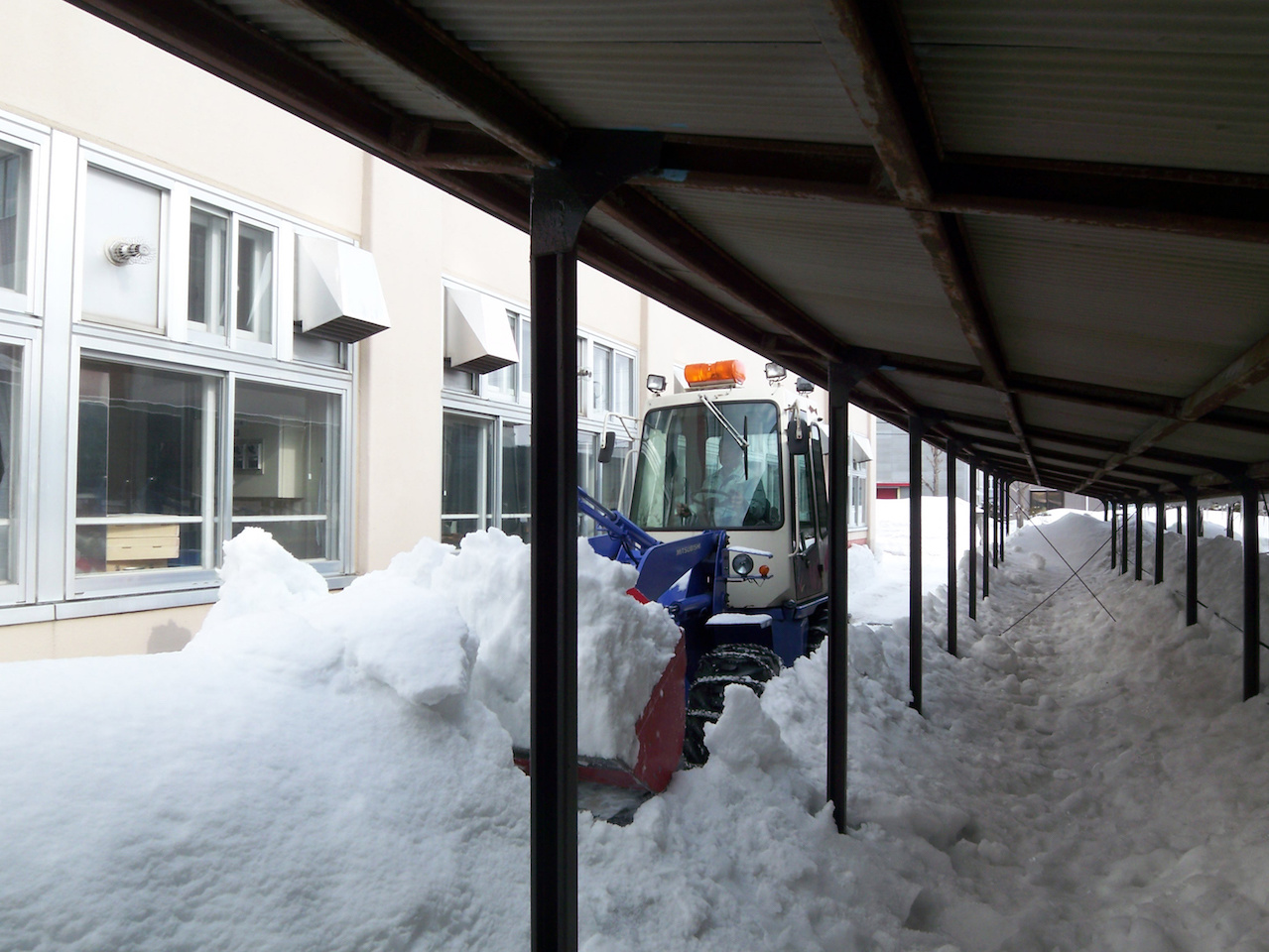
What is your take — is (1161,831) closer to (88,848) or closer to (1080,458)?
(88,848)

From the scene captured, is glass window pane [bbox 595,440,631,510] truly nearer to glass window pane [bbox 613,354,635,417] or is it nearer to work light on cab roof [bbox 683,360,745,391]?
glass window pane [bbox 613,354,635,417]

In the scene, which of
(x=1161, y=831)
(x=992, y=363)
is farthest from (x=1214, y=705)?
(x=992, y=363)

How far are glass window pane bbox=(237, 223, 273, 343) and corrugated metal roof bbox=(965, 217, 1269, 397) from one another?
6782 millimetres

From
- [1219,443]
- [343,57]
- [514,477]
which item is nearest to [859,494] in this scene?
[514,477]

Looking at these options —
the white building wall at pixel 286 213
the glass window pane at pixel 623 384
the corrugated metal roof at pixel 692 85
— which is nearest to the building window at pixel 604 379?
the glass window pane at pixel 623 384

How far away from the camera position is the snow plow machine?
234 inches

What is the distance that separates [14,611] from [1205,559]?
13.4 m

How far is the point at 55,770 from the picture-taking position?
2.80 metres

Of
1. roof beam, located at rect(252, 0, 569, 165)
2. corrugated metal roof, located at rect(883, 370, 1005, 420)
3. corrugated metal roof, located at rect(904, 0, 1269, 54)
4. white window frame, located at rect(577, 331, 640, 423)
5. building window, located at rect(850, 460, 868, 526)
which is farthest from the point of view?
building window, located at rect(850, 460, 868, 526)

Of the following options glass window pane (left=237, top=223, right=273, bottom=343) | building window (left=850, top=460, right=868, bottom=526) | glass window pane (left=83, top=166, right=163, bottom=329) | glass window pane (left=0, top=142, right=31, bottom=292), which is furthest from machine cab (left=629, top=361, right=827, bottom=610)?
building window (left=850, top=460, right=868, bottom=526)

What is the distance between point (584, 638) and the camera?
441cm

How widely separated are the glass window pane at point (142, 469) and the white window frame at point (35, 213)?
2.03ft

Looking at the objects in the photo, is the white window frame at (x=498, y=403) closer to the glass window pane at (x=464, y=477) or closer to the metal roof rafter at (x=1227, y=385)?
the glass window pane at (x=464, y=477)

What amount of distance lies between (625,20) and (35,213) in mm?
6464
